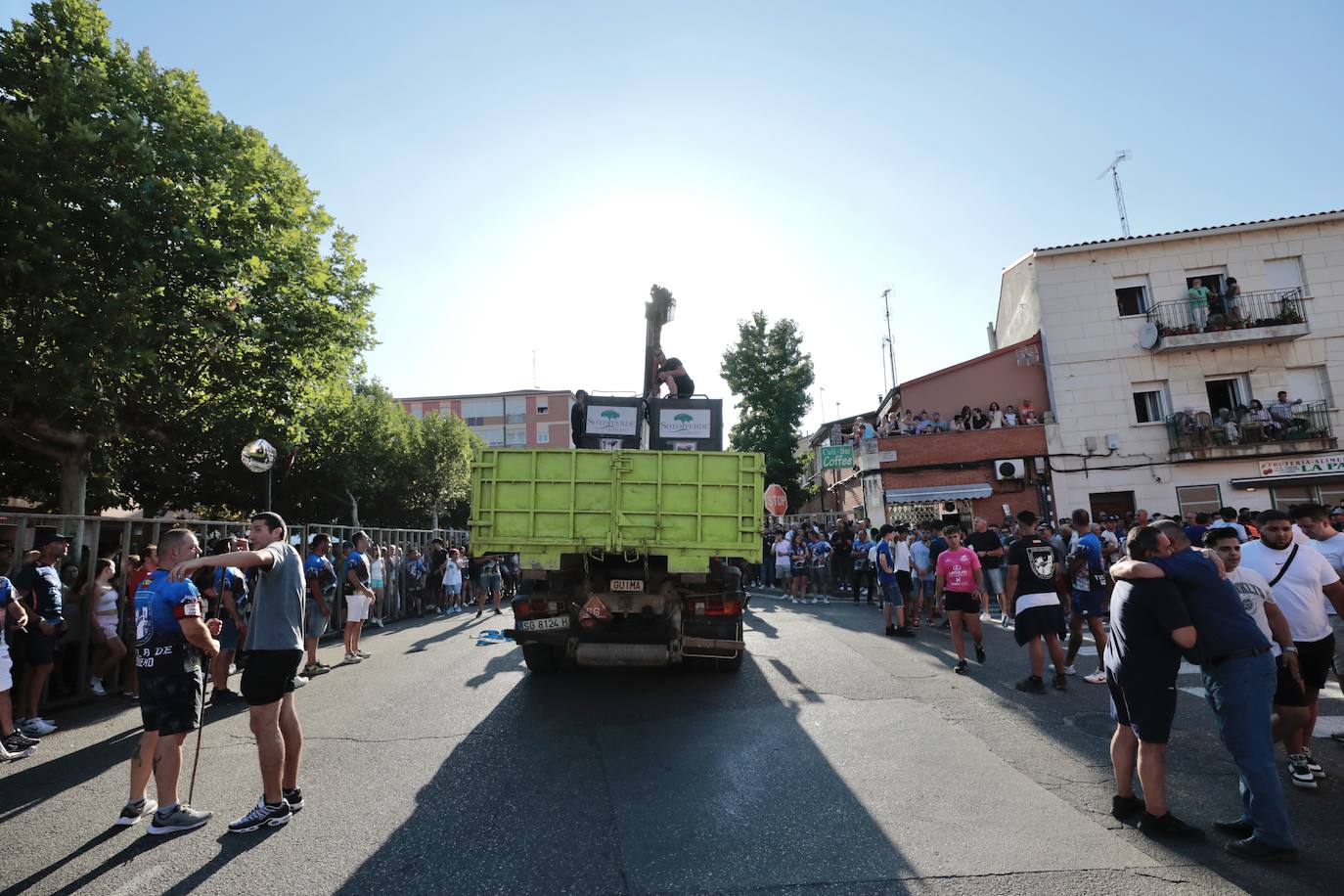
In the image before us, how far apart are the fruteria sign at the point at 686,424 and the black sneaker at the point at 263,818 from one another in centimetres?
566

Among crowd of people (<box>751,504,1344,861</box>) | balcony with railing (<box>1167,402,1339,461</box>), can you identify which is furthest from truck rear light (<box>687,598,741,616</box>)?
balcony with railing (<box>1167,402,1339,461</box>)

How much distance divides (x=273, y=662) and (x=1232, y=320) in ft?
90.8

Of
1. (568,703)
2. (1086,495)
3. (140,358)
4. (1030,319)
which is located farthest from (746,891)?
(1030,319)

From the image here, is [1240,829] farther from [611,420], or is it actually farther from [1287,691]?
[611,420]

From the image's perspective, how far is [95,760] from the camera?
5.65 meters

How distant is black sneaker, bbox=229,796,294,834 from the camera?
4.10m

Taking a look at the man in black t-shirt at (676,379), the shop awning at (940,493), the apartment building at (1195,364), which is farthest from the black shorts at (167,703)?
the apartment building at (1195,364)

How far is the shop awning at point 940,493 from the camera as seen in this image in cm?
2219

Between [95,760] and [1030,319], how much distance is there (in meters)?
26.8

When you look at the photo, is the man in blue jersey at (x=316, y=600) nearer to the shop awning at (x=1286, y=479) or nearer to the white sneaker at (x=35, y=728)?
the white sneaker at (x=35, y=728)

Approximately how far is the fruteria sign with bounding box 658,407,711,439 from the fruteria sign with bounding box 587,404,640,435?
0.39 m

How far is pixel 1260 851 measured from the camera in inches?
138

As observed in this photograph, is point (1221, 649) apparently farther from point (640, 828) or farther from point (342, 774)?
point (342, 774)

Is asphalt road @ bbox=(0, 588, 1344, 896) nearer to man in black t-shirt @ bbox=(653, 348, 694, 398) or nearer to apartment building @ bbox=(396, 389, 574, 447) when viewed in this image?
man in black t-shirt @ bbox=(653, 348, 694, 398)
